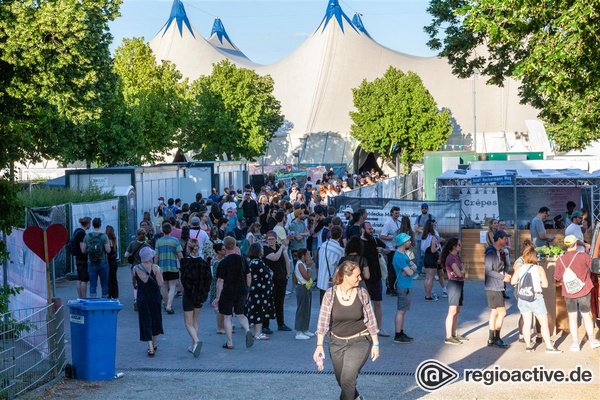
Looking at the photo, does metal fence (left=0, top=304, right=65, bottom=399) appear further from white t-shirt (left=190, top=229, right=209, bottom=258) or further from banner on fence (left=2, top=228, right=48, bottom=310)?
white t-shirt (left=190, top=229, right=209, bottom=258)

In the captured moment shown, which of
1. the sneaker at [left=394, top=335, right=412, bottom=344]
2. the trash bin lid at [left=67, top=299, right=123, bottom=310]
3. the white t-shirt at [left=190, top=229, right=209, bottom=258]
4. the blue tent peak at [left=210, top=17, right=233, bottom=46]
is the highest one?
the blue tent peak at [left=210, top=17, right=233, bottom=46]

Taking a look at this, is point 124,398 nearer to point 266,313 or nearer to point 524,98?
point 266,313

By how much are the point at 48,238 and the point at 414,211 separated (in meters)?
11.7

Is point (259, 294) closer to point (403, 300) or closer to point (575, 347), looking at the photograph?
point (403, 300)

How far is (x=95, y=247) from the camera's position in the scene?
16.5 m

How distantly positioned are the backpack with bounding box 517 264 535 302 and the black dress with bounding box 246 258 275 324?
11.3 ft

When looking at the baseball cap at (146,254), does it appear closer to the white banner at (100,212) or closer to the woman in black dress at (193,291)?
the woman in black dress at (193,291)

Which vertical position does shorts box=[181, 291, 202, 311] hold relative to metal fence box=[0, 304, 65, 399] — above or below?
above

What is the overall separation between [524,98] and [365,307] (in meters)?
15.4

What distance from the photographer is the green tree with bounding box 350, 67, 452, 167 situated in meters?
73.6

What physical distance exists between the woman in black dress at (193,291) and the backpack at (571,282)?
463 cm

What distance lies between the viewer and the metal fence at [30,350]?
32.3 feet

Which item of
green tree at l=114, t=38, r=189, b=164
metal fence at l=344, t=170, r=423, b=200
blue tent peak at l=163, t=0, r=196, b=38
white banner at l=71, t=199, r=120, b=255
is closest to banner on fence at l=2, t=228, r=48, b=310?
white banner at l=71, t=199, r=120, b=255

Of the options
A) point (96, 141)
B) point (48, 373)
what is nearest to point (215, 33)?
point (96, 141)
